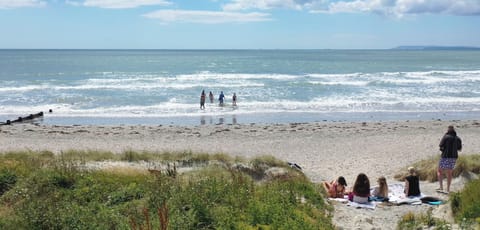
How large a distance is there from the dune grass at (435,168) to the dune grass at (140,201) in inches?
203

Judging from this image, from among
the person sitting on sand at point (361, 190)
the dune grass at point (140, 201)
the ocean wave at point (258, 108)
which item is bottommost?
the ocean wave at point (258, 108)

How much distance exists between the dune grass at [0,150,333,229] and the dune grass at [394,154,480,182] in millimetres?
5160

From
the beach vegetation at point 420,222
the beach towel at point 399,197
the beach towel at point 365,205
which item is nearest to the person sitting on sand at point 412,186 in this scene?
the beach towel at point 399,197

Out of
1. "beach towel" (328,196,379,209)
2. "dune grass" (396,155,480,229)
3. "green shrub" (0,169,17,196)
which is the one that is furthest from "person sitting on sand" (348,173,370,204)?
"green shrub" (0,169,17,196)

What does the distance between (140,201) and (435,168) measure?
857 cm

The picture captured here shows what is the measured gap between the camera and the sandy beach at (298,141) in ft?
53.4

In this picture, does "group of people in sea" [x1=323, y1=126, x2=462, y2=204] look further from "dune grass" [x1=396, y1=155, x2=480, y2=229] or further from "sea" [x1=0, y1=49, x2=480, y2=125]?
"sea" [x1=0, y1=49, x2=480, y2=125]

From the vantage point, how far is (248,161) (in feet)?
42.4

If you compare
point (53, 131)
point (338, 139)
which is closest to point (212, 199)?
point (338, 139)

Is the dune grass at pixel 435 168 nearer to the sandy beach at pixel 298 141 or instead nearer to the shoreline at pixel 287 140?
the sandy beach at pixel 298 141

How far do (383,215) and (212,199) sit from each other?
A: 12.1 feet

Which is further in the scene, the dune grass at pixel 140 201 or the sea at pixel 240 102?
the sea at pixel 240 102

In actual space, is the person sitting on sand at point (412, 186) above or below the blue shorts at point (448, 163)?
below

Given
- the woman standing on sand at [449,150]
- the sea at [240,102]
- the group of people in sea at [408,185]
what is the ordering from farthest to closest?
the sea at [240,102] < the woman standing on sand at [449,150] < the group of people in sea at [408,185]
